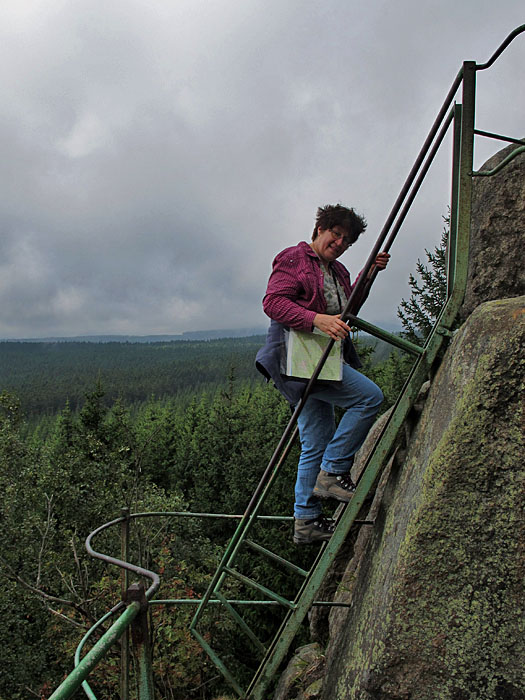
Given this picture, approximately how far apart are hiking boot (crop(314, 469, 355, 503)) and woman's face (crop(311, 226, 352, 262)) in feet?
5.85

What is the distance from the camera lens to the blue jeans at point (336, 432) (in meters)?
4.19

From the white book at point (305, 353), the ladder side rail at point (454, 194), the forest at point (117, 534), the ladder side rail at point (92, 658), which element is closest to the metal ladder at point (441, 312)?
the ladder side rail at point (454, 194)

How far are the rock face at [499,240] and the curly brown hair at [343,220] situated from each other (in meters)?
0.98

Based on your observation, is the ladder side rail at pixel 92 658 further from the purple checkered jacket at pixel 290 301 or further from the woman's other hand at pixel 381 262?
the woman's other hand at pixel 381 262

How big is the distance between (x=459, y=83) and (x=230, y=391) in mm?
33469

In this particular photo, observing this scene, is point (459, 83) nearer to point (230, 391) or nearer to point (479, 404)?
point (479, 404)

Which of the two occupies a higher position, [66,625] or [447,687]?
[447,687]

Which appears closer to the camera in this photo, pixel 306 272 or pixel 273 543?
pixel 306 272

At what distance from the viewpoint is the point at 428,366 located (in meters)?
3.85

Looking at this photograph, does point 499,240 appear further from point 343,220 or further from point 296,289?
point 296,289

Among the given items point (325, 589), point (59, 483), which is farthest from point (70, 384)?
point (325, 589)

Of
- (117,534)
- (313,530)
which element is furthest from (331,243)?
(117,534)

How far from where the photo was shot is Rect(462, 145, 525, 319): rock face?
13.6 feet

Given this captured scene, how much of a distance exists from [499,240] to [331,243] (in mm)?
1349
